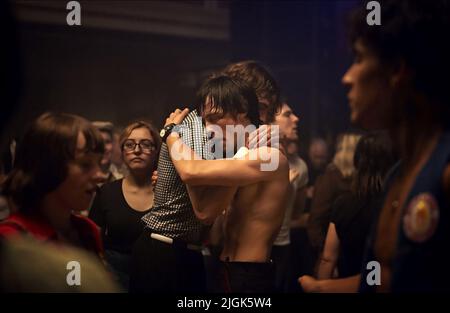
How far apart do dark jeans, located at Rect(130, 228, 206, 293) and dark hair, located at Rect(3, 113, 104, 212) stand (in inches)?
21.3

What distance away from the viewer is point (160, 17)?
122 inches

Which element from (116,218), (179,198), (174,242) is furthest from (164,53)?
(174,242)

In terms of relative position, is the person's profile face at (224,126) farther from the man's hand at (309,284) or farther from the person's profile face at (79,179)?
the man's hand at (309,284)

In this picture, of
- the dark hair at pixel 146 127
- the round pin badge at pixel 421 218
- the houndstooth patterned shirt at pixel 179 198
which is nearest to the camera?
the round pin badge at pixel 421 218

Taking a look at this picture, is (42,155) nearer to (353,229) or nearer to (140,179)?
(140,179)

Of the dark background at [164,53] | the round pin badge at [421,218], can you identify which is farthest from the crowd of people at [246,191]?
the dark background at [164,53]

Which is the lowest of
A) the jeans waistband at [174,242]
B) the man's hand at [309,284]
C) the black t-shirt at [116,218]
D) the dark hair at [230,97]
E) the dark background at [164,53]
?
the man's hand at [309,284]

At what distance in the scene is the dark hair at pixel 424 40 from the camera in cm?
146

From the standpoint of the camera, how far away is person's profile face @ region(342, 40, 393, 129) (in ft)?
5.39

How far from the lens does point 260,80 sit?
249 centimetres

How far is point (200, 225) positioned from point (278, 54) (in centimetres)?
160
